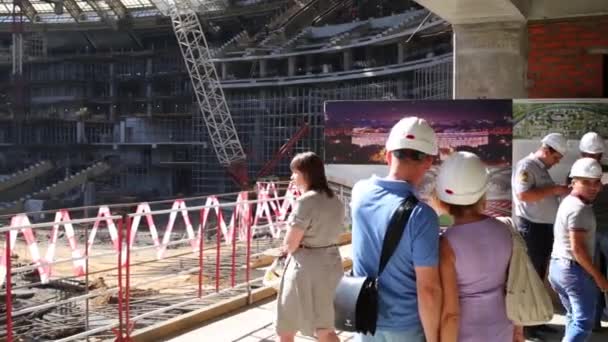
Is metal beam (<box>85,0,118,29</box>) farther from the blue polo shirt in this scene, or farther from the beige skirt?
the blue polo shirt

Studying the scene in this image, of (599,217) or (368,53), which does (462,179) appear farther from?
(368,53)

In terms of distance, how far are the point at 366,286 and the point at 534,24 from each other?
535cm

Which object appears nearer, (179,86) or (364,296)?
(364,296)

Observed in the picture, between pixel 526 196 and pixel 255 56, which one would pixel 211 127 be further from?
pixel 526 196

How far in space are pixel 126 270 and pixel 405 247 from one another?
342 centimetres

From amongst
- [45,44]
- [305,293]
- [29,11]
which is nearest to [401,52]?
[45,44]

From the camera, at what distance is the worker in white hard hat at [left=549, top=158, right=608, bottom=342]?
3707 mm

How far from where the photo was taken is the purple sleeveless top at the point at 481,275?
2.40m

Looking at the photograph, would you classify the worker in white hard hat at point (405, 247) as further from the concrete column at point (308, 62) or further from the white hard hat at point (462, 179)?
the concrete column at point (308, 62)

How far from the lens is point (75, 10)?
4847cm

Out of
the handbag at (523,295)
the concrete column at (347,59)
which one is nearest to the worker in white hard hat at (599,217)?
the handbag at (523,295)

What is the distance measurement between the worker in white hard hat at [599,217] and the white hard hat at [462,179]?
3.17m

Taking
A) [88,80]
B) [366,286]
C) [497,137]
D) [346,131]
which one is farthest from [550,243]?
[88,80]

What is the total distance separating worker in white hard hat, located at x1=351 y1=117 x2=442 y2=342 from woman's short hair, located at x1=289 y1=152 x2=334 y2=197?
115cm
